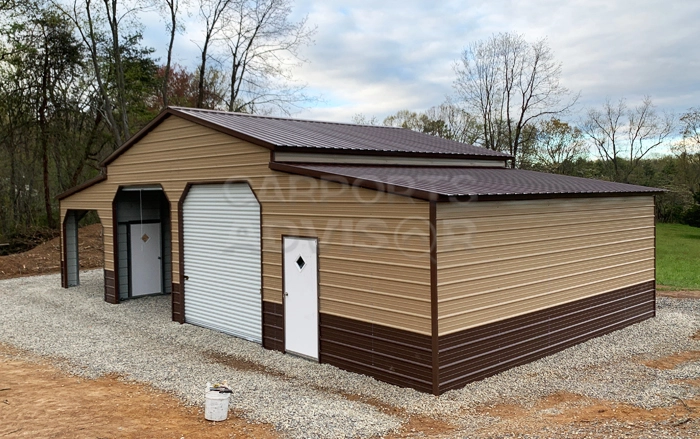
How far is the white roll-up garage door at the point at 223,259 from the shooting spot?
1016 cm

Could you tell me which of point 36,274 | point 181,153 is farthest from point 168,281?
point 36,274

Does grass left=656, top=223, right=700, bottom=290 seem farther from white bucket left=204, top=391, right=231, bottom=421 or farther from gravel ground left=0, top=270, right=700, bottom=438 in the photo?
white bucket left=204, top=391, right=231, bottom=421

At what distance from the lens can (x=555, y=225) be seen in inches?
368

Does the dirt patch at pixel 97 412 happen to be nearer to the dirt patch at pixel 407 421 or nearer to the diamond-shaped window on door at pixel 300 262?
the dirt patch at pixel 407 421

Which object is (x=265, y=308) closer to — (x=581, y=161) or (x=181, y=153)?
(x=181, y=153)

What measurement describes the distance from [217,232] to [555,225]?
5.97m

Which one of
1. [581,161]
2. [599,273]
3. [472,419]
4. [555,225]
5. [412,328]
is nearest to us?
[472,419]

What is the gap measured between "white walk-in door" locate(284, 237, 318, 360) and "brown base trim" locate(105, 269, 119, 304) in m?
6.32

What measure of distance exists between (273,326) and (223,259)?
1.89m

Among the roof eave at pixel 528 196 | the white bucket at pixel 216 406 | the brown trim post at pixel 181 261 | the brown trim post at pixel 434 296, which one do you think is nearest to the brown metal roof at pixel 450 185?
the roof eave at pixel 528 196

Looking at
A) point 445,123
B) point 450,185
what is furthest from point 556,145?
point 450,185

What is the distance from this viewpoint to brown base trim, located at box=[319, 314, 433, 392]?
7426 millimetres

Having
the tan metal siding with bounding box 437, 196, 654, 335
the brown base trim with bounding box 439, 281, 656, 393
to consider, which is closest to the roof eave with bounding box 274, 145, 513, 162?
the tan metal siding with bounding box 437, 196, 654, 335

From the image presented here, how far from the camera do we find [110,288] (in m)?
14.0
